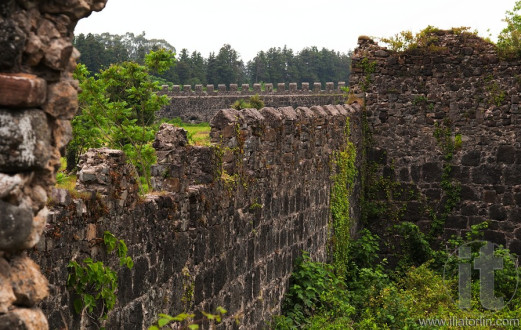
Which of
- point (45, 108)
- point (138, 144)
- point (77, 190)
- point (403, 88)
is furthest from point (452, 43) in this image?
point (45, 108)

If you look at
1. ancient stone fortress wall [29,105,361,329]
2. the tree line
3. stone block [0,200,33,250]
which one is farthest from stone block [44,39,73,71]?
the tree line

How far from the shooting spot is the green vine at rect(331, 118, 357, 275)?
13.7m

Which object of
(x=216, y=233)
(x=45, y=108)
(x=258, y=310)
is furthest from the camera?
(x=258, y=310)

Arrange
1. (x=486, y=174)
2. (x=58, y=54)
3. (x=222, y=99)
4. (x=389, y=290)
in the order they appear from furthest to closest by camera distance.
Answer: (x=222, y=99)
(x=486, y=174)
(x=389, y=290)
(x=58, y=54)

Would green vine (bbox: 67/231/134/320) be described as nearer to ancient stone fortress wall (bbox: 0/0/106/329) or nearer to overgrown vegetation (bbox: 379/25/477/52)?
ancient stone fortress wall (bbox: 0/0/106/329)

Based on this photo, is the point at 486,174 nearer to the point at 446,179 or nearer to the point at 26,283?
the point at 446,179

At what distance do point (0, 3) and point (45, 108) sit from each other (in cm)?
51

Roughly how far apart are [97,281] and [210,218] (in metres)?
2.60

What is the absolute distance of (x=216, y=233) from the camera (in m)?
8.36

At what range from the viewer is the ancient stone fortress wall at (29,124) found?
311 cm

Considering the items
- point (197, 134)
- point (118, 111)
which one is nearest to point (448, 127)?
Answer: point (118, 111)

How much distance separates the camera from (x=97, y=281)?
224 inches

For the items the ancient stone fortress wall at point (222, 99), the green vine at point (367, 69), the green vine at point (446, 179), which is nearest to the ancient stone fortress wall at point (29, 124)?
the green vine at point (446, 179)

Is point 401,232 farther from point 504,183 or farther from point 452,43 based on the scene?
point 452,43
